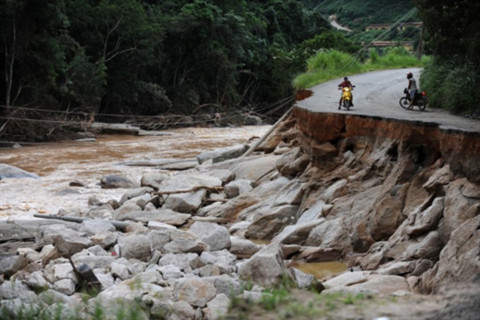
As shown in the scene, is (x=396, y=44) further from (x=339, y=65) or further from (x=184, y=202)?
(x=184, y=202)

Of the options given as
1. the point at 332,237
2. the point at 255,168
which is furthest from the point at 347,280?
the point at 255,168

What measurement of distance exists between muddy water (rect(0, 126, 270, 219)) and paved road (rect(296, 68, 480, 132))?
18.5ft

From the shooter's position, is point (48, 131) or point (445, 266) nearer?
point (445, 266)

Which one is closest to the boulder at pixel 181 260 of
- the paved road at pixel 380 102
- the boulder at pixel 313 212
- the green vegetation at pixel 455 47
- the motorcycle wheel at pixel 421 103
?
the boulder at pixel 313 212

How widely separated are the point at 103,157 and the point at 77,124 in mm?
7234

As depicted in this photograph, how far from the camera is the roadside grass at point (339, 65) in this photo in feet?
70.5

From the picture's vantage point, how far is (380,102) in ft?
46.2

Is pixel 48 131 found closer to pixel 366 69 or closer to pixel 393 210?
pixel 366 69

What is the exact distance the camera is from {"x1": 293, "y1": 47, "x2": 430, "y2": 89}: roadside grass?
21.5 meters

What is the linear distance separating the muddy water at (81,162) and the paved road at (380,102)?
5626mm

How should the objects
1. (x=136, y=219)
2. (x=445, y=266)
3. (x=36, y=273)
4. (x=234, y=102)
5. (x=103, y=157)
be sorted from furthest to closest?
(x=234, y=102) < (x=103, y=157) < (x=136, y=219) < (x=36, y=273) < (x=445, y=266)

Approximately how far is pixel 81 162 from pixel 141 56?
1424cm

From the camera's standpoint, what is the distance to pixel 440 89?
13.0 metres

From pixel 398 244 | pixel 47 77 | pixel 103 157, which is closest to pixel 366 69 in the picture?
pixel 103 157
